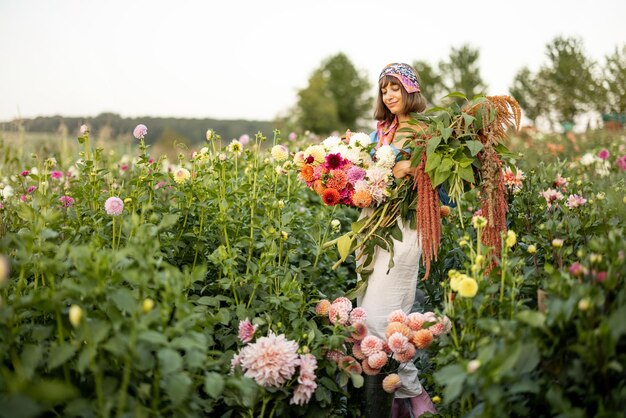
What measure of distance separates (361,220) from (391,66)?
86 cm

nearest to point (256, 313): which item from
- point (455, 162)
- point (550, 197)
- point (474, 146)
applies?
point (455, 162)

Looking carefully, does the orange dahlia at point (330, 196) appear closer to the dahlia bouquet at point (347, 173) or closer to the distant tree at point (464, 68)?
the dahlia bouquet at point (347, 173)

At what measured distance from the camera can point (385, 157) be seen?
2.67 metres

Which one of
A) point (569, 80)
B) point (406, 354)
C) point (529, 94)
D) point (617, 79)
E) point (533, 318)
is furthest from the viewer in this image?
point (529, 94)

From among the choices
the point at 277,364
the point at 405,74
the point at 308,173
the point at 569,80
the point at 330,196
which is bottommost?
the point at 277,364

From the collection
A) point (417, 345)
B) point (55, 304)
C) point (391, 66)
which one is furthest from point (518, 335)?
point (391, 66)

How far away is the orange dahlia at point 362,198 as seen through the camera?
261 centimetres

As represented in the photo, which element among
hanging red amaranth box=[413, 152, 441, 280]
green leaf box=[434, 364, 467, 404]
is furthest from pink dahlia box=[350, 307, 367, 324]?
green leaf box=[434, 364, 467, 404]

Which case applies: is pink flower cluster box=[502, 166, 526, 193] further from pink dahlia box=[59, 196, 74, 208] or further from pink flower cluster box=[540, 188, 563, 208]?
pink dahlia box=[59, 196, 74, 208]

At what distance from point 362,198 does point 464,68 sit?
31728mm

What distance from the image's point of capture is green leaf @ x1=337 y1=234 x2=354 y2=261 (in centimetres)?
286

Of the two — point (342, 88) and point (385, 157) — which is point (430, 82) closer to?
point (342, 88)

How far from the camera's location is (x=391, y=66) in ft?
9.80

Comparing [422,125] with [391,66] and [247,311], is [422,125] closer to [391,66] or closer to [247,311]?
[391,66]
